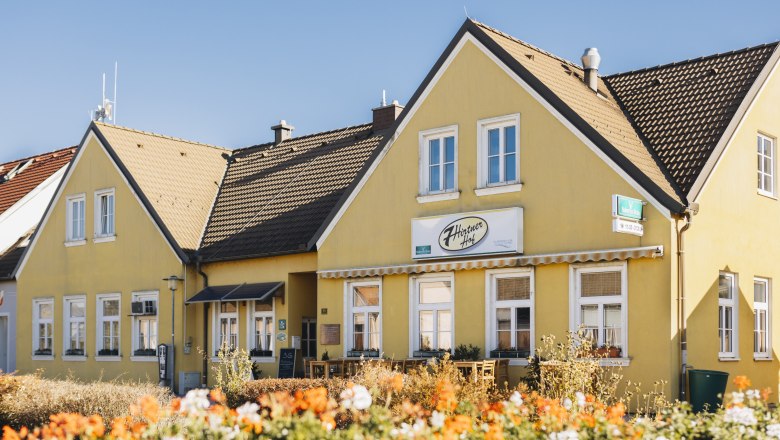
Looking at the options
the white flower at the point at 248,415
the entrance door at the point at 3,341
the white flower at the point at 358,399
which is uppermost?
the white flower at the point at 358,399

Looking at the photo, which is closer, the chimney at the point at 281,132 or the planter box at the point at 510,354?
the planter box at the point at 510,354

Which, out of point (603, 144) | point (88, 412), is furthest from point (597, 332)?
point (88, 412)

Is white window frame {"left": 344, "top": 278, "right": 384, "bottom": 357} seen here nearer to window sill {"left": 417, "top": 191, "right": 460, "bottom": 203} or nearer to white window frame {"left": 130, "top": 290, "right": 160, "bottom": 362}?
window sill {"left": 417, "top": 191, "right": 460, "bottom": 203}

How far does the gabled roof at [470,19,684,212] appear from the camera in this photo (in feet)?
60.8

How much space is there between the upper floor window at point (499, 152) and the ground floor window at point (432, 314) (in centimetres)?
216

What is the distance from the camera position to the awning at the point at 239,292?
24688mm

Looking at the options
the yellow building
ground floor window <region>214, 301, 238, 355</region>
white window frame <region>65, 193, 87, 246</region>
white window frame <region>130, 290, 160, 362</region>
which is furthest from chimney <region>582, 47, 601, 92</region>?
white window frame <region>65, 193, 87, 246</region>

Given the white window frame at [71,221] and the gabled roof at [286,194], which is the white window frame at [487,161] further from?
the white window frame at [71,221]

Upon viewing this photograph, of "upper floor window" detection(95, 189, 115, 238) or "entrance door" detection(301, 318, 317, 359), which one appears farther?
"upper floor window" detection(95, 189, 115, 238)

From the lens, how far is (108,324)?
2905 centimetres

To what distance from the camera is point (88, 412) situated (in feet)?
53.1

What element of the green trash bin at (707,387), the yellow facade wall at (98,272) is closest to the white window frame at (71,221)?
the yellow facade wall at (98,272)

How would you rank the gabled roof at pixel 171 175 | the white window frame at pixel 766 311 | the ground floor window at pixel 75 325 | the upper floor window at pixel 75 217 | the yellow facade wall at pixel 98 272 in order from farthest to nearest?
the upper floor window at pixel 75 217 → the ground floor window at pixel 75 325 → the gabled roof at pixel 171 175 → the yellow facade wall at pixel 98 272 → the white window frame at pixel 766 311

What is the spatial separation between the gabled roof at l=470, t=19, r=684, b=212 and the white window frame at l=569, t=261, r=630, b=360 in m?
1.53
